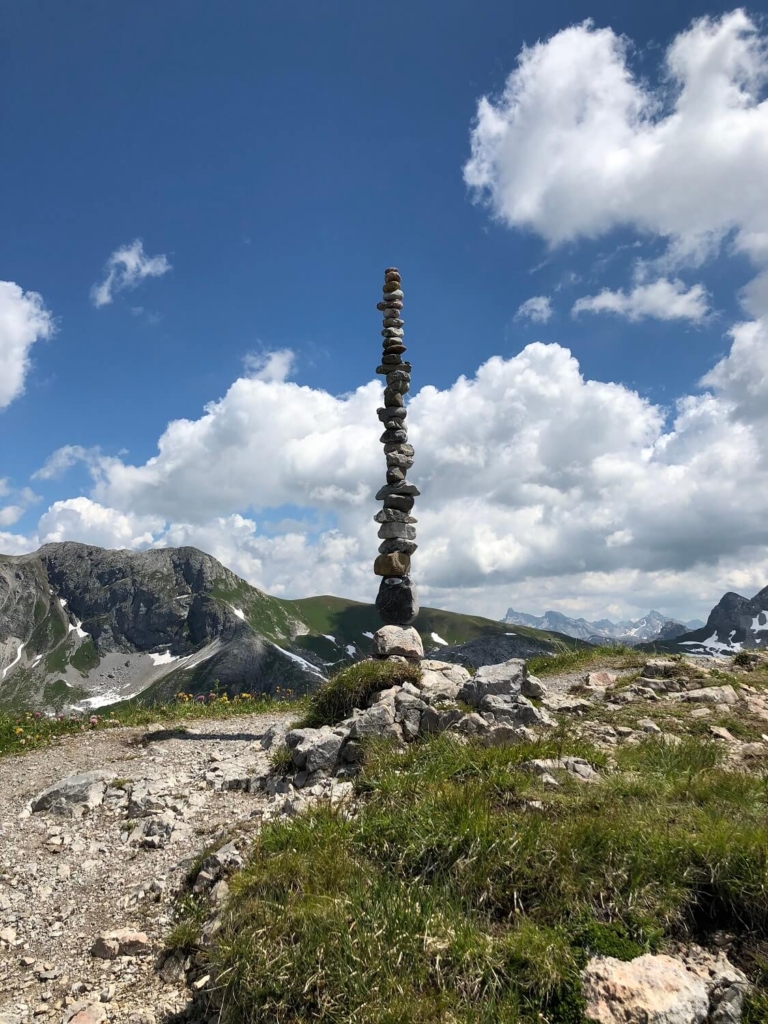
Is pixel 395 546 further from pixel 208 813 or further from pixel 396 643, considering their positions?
pixel 208 813

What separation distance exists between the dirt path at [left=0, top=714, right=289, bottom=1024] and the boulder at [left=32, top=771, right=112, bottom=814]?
15 centimetres

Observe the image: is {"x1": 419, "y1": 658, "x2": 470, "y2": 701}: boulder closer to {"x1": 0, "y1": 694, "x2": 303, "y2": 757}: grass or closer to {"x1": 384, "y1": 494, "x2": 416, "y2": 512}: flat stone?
{"x1": 384, "y1": 494, "x2": 416, "y2": 512}: flat stone

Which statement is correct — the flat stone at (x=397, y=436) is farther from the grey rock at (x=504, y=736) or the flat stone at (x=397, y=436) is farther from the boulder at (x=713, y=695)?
the grey rock at (x=504, y=736)

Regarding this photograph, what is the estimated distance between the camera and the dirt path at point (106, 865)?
226 inches

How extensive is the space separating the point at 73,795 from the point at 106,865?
2.78 meters

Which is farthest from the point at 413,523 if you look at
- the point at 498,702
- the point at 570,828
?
the point at 570,828

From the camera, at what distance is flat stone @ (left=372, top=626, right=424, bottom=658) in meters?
16.2

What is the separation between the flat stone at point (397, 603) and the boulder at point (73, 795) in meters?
9.27

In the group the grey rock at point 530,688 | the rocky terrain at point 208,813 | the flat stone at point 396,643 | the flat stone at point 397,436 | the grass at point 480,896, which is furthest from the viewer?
the flat stone at point 397,436

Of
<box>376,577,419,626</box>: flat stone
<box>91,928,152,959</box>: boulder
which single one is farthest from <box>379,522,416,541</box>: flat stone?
<box>91,928,152,959</box>: boulder

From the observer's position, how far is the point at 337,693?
13.2m

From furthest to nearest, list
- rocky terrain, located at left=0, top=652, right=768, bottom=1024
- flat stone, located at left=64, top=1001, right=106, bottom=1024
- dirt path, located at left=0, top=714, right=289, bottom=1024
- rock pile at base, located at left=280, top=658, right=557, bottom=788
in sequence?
rock pile at base, located at left=280, top=658, right=557, bottom=788
dirt path, located at left=0, top=714, right=289, bottom=1024
flat stone, located at left=64, top=1001, right=106, bottom=1024
rocky terrain, located at left=0, top=652, right=768, bottom=1024

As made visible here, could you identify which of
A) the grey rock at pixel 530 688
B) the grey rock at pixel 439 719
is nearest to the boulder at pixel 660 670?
the grey rock at pixel 530 688

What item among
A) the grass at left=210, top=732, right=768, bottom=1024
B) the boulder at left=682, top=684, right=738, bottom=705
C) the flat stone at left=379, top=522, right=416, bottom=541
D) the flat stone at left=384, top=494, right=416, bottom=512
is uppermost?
the flat stone at left=384, top=494, right=416, bottom=512
